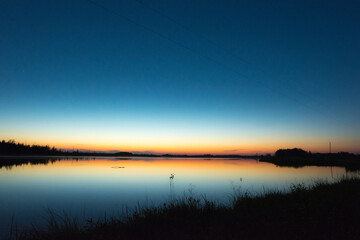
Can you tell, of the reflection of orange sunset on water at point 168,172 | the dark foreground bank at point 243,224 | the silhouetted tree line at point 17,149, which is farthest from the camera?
the silhouetted tree line at point 17,149

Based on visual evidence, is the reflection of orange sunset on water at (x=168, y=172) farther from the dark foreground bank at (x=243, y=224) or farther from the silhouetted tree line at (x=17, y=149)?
the silhouetted tree line at (x=17, y=149)

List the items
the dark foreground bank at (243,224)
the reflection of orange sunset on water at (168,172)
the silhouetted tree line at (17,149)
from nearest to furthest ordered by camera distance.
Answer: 1. the dark foreground bank at (243,224)
2. the reflection of orange sunset on water at (168,172)
3. the silhouetted tree line at (17,149)

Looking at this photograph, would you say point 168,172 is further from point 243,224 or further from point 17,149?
point 17,149

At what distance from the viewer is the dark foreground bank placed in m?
6.72

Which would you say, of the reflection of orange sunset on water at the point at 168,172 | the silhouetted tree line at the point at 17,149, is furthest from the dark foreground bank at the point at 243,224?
the silhouetted tree line at the point at 17,149

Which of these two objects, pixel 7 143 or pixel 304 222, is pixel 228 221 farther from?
pixel 7 143

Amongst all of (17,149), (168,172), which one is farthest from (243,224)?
(17,149)

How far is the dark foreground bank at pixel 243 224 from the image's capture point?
265 inches

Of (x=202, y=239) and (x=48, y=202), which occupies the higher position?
(x=202, y=239)

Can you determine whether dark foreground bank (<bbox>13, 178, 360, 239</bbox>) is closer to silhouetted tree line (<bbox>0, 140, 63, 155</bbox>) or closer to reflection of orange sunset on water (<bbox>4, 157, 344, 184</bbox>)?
reflection of orange sunset on water (<bbox>4, 157, 344, 184</bbox>)

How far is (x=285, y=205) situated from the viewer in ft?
34.4

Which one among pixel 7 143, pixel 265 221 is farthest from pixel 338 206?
pixel 7 143

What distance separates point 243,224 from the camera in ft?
25.1

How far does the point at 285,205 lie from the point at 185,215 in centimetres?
456
